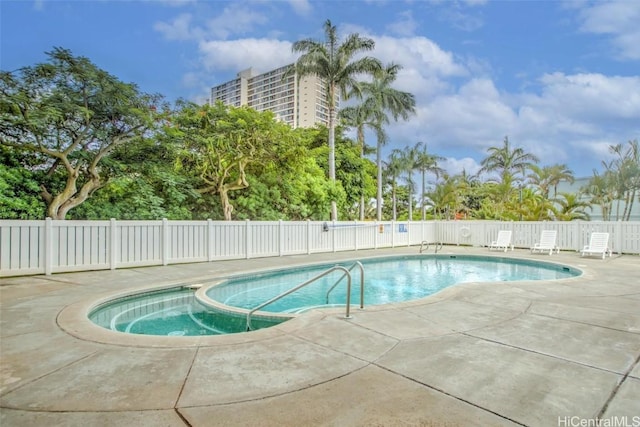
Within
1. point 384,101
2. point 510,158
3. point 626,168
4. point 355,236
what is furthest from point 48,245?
point 510,158

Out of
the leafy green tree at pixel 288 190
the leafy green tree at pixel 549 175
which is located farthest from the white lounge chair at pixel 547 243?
the leafy green tree at pixel 288 190

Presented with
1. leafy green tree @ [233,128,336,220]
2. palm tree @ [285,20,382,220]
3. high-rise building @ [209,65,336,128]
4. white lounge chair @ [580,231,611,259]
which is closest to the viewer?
white lounge chair @ [580,231,611,259]

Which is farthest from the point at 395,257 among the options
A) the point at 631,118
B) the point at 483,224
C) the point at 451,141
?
the point at 631,118

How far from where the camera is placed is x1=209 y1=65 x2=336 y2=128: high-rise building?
3391cm

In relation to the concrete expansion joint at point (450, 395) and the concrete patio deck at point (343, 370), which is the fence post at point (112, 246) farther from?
the concrete expansion joint at point (450, 395)

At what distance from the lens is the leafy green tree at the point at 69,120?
925cm

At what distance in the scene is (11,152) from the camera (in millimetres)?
10141

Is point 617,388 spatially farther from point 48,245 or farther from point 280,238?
point 280,238

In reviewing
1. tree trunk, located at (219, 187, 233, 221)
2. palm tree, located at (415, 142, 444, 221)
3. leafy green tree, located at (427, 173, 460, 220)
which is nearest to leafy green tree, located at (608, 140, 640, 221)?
leafy green tree, located at (427, 173, 460, 220)

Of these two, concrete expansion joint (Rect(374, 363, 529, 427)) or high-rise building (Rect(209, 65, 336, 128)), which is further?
high-rise building (Rect(209, 65, 336, 128))

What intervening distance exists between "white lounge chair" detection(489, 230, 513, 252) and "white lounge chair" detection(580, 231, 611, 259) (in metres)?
2.83

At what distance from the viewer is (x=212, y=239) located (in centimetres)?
1084

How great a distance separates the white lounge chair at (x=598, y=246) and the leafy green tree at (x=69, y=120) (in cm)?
1521

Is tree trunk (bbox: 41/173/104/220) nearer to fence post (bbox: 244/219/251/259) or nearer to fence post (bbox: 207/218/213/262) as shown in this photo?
fence post (bbox: 207/218/213/262)
